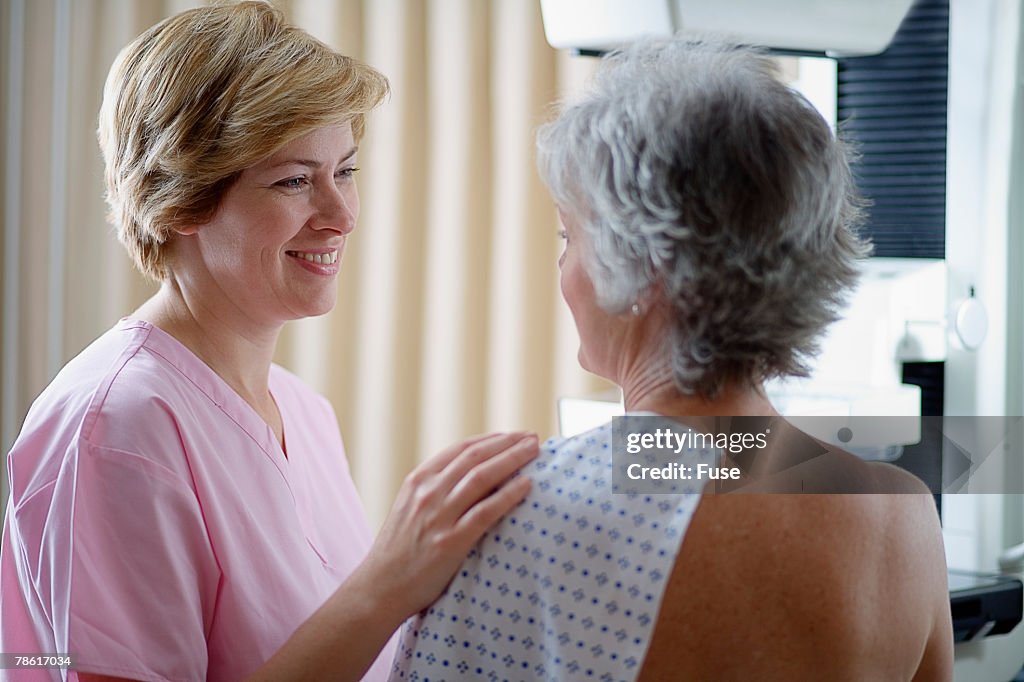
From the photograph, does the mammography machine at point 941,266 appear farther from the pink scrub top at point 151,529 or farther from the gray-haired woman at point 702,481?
the pink scrub top at point 151,529

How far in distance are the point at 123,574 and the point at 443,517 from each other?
0.42 meters

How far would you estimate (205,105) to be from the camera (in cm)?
126

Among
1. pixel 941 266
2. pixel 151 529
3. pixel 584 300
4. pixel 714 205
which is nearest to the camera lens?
pixel 714 205

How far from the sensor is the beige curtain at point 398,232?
2.29 meters

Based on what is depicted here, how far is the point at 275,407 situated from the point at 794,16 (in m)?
0.99

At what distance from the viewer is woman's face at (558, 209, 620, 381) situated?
100 cm

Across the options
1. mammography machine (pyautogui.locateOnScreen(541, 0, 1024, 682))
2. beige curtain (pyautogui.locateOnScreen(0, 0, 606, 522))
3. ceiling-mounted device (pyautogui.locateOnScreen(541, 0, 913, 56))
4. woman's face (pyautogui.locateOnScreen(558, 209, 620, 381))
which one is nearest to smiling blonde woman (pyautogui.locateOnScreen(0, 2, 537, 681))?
woman's face (pyautogui.locateOnScreen(558, 209, 620, 381))

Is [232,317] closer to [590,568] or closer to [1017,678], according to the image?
[590,568]

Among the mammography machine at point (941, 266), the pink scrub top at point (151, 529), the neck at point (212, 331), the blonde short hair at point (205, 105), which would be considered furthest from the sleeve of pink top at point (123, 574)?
the mammography machine at point (941, 266)

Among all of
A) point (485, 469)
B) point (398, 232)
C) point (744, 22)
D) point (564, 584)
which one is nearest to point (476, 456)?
point (485, 469)

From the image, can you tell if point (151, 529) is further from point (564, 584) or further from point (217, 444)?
point (564, 584)

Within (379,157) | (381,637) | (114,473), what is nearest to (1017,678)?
(381,637)

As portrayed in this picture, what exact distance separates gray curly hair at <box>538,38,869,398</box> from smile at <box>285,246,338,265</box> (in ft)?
1.73

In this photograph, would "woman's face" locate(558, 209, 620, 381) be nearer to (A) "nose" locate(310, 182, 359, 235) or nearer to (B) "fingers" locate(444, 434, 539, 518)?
(B) "fingers" locate(444, 434, 539, 518)
